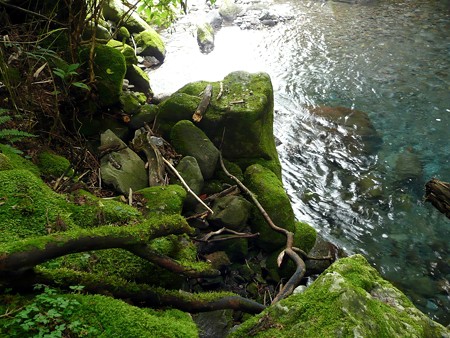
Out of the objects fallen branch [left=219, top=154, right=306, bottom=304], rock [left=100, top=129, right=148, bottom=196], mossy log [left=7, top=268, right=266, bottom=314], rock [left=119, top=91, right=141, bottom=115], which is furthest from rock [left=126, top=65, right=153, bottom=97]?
mossy log [left=7, top=268, right=266, bottom=314]

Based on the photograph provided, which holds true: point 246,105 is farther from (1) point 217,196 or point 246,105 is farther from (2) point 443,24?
(2) point 443,24

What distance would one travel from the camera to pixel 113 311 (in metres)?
2.33

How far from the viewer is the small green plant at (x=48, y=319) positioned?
1.99 metres

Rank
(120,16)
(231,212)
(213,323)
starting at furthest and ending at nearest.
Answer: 1. (120,16)
2. (231,212)
3. (213,323)

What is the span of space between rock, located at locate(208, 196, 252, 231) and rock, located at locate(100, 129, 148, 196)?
1.10 m

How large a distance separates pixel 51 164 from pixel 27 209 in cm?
142

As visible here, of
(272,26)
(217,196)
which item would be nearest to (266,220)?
(217,196)

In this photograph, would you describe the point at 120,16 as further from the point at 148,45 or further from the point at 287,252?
the point at 287,252

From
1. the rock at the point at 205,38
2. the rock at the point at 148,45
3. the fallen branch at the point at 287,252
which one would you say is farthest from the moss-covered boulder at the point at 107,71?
the rock at the point at 205,38

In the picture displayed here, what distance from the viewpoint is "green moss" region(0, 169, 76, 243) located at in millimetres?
2939

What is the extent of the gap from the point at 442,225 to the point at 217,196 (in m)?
4.38

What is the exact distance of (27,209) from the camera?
3096 millimetres

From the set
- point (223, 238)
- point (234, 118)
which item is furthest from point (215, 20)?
point (223, 238)

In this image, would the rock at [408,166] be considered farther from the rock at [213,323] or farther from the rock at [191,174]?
the rock at [213,323]
